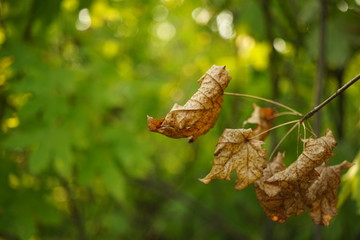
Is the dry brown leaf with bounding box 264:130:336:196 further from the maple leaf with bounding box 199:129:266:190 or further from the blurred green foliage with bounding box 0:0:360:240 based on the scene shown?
the blurred green foliage with bounding box 0:0:360:240

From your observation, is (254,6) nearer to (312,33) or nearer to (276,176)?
(312,33)

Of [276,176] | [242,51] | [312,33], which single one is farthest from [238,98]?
[276,176]

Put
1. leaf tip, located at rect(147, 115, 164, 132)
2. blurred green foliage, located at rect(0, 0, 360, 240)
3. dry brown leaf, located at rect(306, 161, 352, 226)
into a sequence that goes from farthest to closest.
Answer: blurred green foliage, located at rect(0, 0, 360, 240), dry brown leaf, located at rect(306, 161, 352, 226), leaf tip, located at rect(147, 115, 164, 132)

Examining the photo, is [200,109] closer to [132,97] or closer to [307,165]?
[307,165]

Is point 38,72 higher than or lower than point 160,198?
higher

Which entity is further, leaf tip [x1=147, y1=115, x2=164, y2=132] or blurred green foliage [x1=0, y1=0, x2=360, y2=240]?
blurred green foliage [x1=0, y1=0, x2=360, y2=240]

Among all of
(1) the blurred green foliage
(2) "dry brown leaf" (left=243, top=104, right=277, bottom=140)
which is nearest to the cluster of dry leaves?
(2) "dry brown leaf" (left=243, top=104, right=277, bottom=140)

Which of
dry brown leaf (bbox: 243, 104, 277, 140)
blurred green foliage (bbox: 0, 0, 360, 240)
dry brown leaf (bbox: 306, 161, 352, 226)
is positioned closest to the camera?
dry brown leaf (bbox: 306, 161, 352, 226)

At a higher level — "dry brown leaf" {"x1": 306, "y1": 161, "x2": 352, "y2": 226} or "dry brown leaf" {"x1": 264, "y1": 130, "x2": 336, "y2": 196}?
"dry brown leaf" {"x1": 264, "y1": 130, "x2": 336, "y2": 196}
